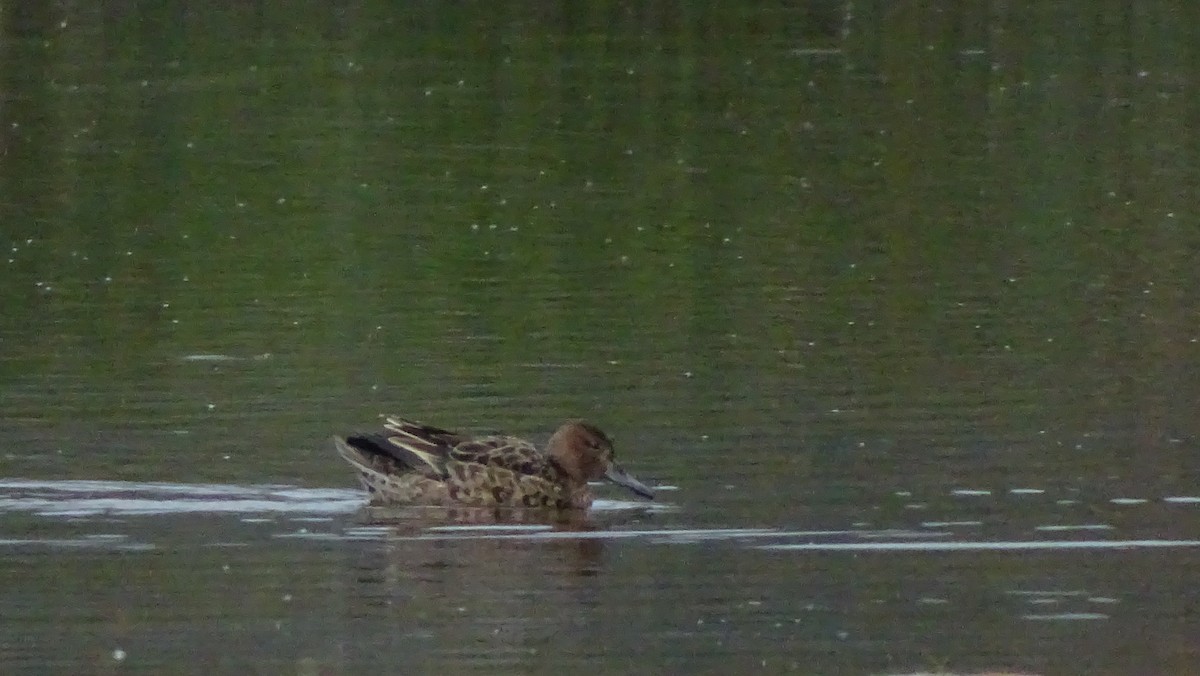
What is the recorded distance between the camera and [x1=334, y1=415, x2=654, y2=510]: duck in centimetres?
1328

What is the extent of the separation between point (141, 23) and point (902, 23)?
10377 mm

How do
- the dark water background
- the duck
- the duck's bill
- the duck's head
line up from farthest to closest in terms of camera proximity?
the duck, the duck's head, the duck's bill, the dark water background

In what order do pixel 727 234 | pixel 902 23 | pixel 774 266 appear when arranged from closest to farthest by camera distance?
1. pixel 774 266
2. pixel 727 234
3. pixel 902 23

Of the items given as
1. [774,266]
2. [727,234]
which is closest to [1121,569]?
[774,266]

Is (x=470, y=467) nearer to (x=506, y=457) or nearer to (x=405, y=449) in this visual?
(x=506, y=457)

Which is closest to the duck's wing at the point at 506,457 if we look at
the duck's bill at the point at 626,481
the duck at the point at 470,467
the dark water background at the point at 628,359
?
the duck at the point at 470,467

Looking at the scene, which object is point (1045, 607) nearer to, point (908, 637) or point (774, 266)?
point (908, 637)

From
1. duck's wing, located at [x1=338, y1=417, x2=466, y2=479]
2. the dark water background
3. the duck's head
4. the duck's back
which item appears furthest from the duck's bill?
duck's wing, located at [x1=338, y1=417, x2=466, y2=479]

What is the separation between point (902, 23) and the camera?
38344 millimetres

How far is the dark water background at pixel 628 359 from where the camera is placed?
35.2 feet

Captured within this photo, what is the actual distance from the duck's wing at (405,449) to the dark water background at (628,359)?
31 cm

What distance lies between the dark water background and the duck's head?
282 mm

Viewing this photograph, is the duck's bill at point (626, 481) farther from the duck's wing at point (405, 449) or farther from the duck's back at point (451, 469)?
the duck's wing at point (405, 449)

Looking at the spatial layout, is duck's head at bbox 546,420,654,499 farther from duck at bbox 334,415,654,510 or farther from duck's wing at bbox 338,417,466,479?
duck's wing at bbox 338,417,466,479
